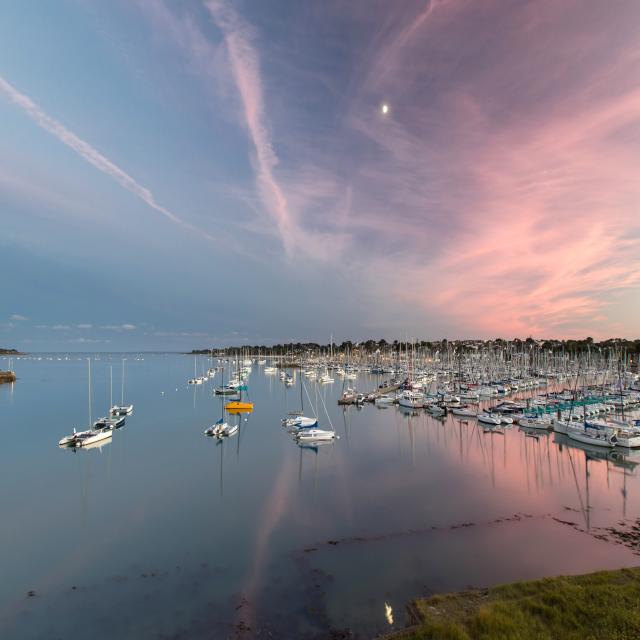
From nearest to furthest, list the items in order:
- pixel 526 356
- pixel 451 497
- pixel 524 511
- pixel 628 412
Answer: pixel 524 511
pixel 451 497
pixel 628 412
pixel 526 356

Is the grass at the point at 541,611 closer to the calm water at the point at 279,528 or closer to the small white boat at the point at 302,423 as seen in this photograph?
the calm water at the point at 279,528

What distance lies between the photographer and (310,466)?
122 feet

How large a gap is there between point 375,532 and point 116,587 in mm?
13093

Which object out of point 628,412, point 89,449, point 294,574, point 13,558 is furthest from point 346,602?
point 628,412

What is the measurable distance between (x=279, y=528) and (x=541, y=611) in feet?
47.9

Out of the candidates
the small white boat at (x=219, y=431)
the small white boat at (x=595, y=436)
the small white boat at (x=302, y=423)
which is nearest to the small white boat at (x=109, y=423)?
→ the small white boat at (x=219, y=431)

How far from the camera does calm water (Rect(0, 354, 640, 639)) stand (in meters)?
16.1

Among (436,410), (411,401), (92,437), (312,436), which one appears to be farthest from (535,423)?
(92,437)

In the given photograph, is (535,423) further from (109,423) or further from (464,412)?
(109,423)

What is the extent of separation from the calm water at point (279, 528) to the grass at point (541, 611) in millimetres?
2118

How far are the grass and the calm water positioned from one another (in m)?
2.12

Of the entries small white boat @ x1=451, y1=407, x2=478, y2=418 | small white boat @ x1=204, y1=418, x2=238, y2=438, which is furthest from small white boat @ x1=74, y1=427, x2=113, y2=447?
small white boat @ x1=451, y1=407, x2=478, y2=418

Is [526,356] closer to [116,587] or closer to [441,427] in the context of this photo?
[441,427]

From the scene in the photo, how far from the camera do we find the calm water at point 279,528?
16.1 metres
